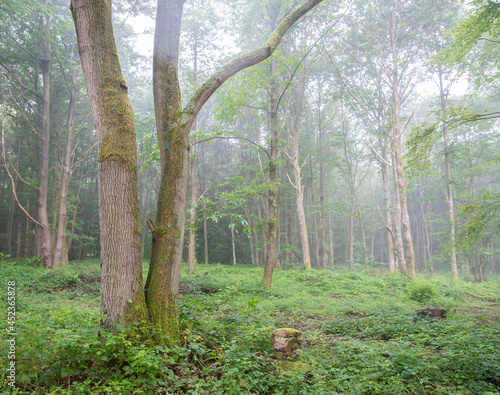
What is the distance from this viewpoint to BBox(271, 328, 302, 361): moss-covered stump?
3.98 metres

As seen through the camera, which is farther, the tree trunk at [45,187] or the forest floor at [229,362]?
the tree trunk at [45,187]

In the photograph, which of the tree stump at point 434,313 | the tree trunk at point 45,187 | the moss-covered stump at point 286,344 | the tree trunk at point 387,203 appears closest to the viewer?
the moss-covered stump at point 286,344

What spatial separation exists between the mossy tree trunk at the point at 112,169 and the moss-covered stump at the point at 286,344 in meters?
1.90

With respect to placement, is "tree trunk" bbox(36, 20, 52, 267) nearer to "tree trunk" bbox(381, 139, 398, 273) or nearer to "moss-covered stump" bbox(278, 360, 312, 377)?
"moss-covered stump" bbox(278, 360, 312, 377)

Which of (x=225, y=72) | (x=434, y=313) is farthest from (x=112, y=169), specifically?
(x=434, y=313)

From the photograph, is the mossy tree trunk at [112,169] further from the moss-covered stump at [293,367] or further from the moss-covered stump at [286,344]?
the moss-covered stump at [286,344]

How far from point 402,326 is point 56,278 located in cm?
1040

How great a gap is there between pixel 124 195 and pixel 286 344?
2.99 m

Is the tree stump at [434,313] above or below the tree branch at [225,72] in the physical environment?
below

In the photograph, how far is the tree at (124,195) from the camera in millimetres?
3336

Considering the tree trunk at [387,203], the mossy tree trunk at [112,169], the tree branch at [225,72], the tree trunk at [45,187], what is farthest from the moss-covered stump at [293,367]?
the tree trunk at [387,203]

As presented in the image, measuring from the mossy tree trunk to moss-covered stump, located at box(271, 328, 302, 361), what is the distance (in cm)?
190

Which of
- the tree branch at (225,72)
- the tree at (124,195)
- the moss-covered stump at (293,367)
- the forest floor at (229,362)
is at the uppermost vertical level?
the tree branch at (225,72)

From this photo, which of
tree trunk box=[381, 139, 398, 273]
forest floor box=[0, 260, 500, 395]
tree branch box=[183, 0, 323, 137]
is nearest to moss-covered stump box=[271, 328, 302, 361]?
forest floor box=[0, 260, 500, 395]
